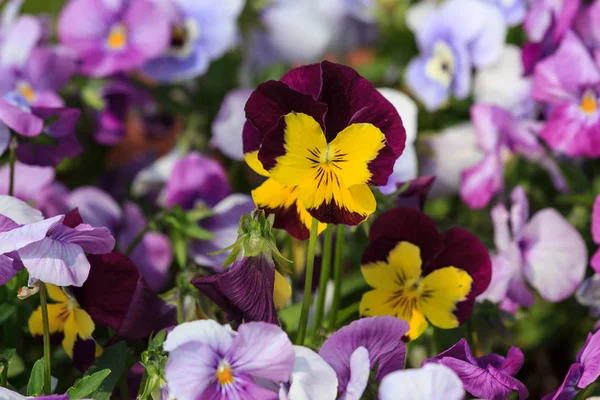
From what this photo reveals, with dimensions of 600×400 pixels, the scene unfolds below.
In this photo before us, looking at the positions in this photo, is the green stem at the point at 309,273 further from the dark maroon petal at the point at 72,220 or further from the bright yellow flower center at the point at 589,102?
the bright yellow flower center at the point at 589,102

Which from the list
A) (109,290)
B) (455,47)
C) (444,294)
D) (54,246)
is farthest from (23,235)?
(455,47)

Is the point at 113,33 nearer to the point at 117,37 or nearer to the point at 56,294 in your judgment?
the point at 117,37

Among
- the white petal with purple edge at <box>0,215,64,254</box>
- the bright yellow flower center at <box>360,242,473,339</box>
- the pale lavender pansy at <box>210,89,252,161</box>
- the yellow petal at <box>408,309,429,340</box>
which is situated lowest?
the pale lavender pansy at <box>210,89,252,161</box>

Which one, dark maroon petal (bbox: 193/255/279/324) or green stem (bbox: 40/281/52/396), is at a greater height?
dark maroon petal (bbox: 193/255/279/324)

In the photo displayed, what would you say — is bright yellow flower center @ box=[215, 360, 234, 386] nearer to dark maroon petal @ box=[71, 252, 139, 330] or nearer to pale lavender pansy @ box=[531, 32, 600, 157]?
dark maroon petal @ box=[71, 252, 139, 330]

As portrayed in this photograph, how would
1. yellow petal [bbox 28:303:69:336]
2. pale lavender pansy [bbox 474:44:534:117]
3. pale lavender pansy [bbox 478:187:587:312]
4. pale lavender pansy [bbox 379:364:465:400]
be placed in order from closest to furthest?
pale lavender pansy [bbox 379:364:465:400], yellow petal [bbox 28:303:69:336], pale lavender pansy [bbox 478:187:587:312], pale lavender pansy [bbox 474:44:534:117]

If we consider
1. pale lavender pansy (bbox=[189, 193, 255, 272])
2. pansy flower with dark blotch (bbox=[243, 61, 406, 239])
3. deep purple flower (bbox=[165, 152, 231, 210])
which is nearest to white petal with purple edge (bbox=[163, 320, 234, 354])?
pansy flower with dark blotch (bbox=[243, 61, 406, 239])
